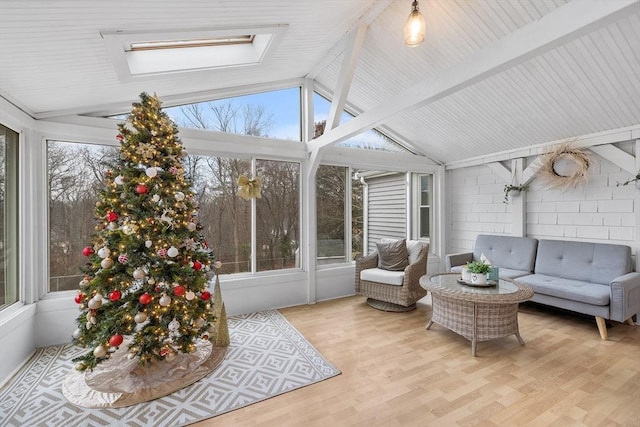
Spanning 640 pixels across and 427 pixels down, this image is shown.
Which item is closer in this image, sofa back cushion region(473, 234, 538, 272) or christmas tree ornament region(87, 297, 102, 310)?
christmas tree ornament region(87, 297, 102, 310)

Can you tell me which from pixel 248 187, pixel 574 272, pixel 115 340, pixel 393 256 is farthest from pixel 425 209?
pixel 115 340

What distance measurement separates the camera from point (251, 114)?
13.7 feet

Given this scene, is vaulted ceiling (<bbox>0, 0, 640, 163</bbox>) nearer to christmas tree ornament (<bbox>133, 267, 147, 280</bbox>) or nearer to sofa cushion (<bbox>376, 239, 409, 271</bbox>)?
christmas tree ornament (<bbox>133, 267, 147, 280</bbox>)

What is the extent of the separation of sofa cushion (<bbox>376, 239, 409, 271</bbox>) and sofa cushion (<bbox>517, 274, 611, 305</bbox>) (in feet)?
4.81

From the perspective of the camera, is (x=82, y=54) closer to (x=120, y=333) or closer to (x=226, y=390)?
(x=120, y=333)

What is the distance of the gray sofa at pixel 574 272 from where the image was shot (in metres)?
3.10

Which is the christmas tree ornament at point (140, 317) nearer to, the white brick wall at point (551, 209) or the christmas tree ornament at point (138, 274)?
the christmas tree ornament at point (138, 274)

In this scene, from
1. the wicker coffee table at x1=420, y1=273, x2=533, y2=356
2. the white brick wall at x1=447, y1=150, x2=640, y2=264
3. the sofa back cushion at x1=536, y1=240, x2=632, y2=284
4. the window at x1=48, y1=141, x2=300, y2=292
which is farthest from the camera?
the white brick wall at x1=447, y1=150, x2=640, y2=264

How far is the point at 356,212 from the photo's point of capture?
16.4 feet

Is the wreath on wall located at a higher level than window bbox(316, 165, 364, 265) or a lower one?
higher

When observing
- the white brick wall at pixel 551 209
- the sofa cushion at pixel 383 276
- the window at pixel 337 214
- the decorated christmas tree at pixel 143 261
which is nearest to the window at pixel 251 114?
the window at pixel 337 214

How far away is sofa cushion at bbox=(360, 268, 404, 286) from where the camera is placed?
3.94 m

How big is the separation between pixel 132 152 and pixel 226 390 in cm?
203

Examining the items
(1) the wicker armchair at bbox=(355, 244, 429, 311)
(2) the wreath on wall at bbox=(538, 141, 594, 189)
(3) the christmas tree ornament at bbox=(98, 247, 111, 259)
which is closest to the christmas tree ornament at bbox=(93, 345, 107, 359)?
(3) the christmas tree ornament at bbox=(98, 247, 111, 259)
